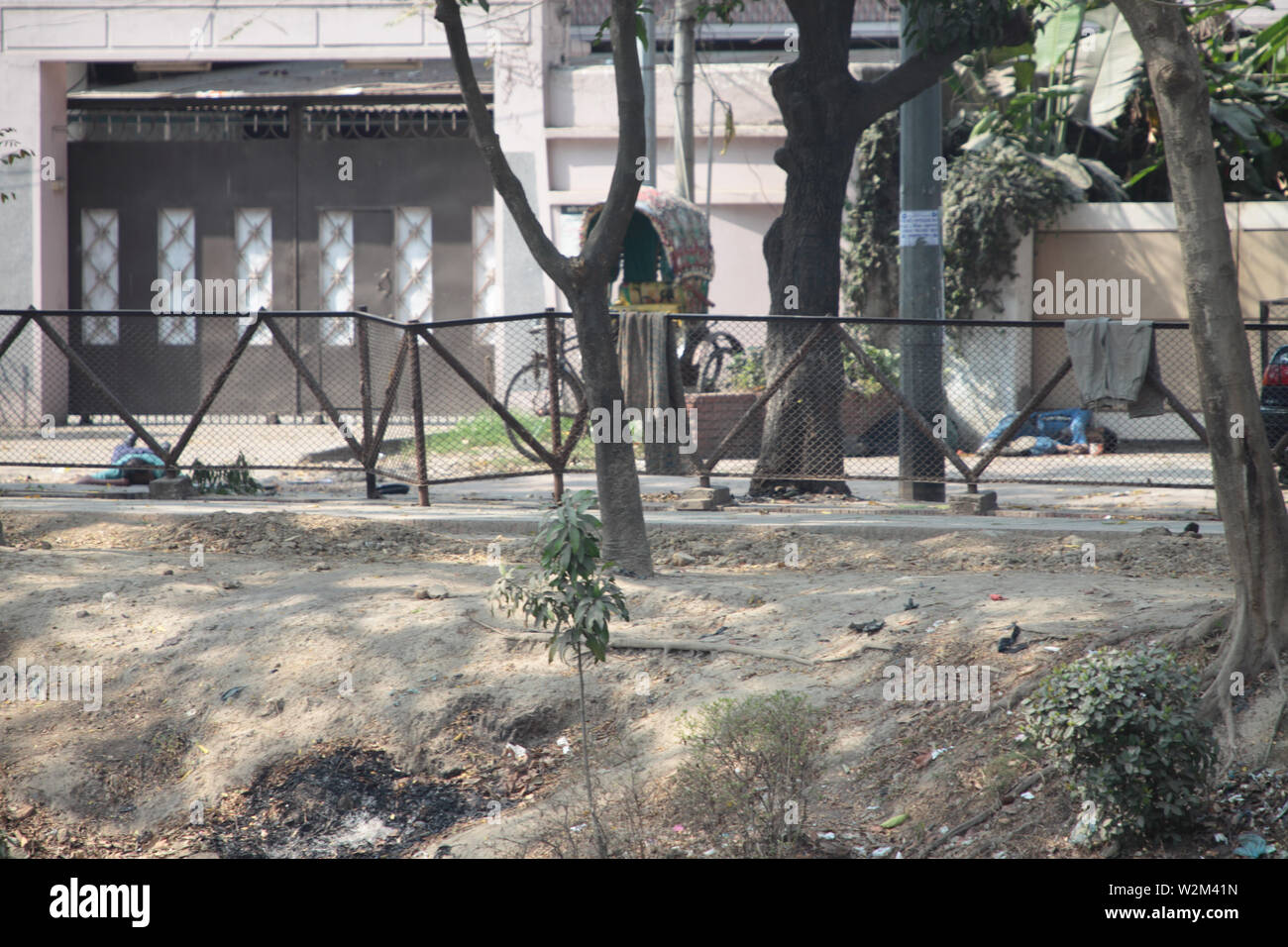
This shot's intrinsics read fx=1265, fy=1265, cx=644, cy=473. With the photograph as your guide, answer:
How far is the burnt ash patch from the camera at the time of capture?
5.59 metres

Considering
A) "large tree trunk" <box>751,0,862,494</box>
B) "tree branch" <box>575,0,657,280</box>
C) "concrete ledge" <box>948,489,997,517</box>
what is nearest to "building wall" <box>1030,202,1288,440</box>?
"concrete ledge" <box>948,489,997,517</box>

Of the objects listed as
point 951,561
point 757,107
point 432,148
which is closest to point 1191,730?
point 951,561

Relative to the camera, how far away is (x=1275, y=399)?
9.80 m

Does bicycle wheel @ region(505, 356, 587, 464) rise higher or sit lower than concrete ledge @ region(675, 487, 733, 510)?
higher

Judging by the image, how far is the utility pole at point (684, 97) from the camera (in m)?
14.6

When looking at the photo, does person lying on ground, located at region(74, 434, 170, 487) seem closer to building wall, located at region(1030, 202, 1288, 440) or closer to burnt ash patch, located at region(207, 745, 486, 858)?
burnt ash patch, located at region(207, 745, 486, 858)

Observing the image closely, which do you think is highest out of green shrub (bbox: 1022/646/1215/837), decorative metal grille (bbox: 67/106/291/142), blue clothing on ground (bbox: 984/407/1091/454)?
decorative metal grille (bbox: 67/106/291/142)

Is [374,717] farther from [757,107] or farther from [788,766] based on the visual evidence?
[757,107]

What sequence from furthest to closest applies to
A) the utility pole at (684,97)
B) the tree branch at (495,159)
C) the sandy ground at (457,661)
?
1. the utility pole at (684,97)
2. the tree branch at (495,159)
3. the sandy ground at (457,661)

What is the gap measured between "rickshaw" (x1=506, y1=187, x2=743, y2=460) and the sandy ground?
536 centimetres

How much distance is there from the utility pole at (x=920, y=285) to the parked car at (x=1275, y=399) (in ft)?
8.17

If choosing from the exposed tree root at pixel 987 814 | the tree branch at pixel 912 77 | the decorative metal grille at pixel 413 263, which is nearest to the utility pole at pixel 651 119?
the decorative metal grille at pixel 413 263

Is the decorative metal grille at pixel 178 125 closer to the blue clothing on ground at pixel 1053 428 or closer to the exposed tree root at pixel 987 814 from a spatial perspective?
the blue clothing on ground at pixel 1053 428

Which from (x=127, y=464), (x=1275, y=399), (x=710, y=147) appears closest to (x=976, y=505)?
(x=1275, y=399)
